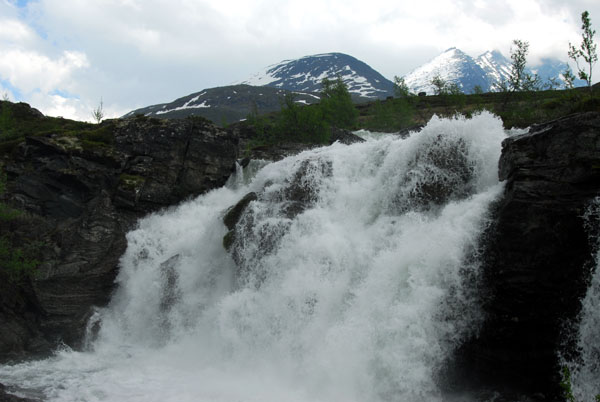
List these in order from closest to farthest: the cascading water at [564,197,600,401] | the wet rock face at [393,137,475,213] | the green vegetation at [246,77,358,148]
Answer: the cascading water at [564,197,600,401]
the wet rock face at [393,137,475,213]
the green vegetation at [246,77,358,148]

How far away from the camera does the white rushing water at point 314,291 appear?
13.4 m

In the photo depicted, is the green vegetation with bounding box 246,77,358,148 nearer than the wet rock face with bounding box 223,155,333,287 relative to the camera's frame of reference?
No

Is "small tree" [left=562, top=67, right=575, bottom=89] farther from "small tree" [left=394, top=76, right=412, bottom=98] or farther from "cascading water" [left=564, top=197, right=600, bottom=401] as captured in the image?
"small tree" [left=394, top=76, right=412, bottom=98]

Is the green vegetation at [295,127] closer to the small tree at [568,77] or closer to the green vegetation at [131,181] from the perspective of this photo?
the green vegetation at [131,181]

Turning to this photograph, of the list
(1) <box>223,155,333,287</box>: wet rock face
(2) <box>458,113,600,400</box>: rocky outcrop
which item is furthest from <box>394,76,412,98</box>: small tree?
(2) <box>458,113,600,400</box>: rocky outcrop

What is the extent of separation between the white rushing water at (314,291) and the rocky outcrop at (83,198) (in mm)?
1441

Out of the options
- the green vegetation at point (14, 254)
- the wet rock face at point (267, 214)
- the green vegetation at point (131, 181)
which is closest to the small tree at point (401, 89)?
the wet rock face at point (267, 214)

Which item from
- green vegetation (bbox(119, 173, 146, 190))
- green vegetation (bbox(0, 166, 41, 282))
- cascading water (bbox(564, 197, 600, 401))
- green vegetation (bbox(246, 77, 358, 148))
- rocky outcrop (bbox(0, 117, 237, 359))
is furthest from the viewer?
green vegetation (bbox(246, 77, 358, 148))

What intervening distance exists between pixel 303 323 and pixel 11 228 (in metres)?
17.9

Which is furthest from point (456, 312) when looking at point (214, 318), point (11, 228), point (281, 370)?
point (11, 228)

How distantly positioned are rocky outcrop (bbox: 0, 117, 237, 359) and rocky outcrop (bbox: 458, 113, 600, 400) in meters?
18.6

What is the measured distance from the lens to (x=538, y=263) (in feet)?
41.4

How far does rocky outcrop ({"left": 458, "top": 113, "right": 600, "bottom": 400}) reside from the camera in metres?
12.3

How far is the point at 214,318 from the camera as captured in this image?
18.3 m
